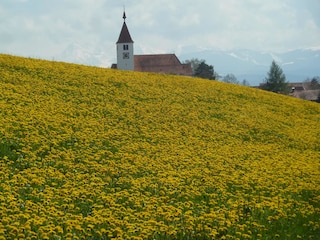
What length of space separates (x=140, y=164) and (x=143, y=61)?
80.9 m

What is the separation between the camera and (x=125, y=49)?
288 feet

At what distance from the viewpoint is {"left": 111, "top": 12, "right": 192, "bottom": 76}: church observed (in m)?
87.9

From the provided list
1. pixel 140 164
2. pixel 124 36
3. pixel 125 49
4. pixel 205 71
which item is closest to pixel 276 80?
pixel 205 71

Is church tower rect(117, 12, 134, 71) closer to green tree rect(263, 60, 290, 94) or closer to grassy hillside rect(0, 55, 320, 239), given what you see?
green tree rect(263, 60, 290, 94)

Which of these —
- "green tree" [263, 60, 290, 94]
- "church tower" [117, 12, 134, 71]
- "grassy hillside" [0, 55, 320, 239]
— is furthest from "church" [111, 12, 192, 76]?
"grassy hillside" [0, 55, 320, 239]

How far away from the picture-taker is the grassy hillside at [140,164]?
27.1 ft

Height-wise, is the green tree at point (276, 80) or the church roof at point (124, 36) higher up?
the church roof at point (124, 36)

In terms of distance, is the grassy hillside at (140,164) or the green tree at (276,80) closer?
the grassy hillside at (140,164)

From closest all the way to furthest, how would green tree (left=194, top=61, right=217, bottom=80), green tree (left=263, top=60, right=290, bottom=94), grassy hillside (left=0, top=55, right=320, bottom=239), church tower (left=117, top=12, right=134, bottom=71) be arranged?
grassy hillside (left=0, top=55, right=320, bottom=239), church tower (left=117, top=12, right=134, bottom=71), green tree (left=263, top=60, right=290, bottom=94), green tree (left=194, top=61, right=217, bottom=80)

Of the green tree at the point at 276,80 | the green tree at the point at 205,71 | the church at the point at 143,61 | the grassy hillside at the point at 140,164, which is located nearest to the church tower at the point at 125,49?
the church at the point at 143,61

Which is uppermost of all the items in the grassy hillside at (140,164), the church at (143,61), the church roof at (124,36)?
the church roof at (124,36)

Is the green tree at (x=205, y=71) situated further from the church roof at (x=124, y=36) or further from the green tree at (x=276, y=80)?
the church roof at (x=124, y=36)

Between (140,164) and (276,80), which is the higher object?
(276,80)

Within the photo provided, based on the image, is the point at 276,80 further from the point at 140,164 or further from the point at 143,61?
the point at 140,164
